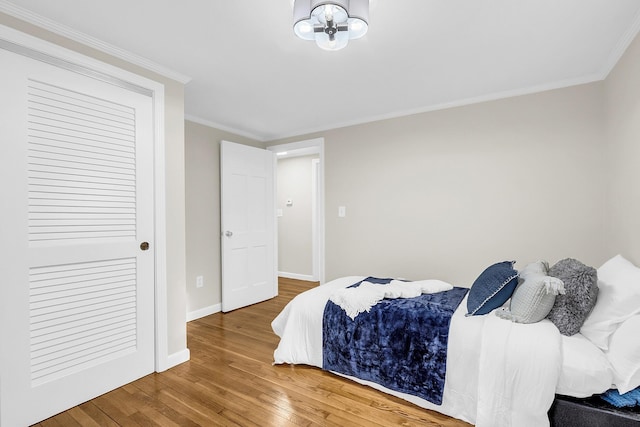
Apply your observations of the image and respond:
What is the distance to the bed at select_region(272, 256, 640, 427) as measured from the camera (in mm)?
1494

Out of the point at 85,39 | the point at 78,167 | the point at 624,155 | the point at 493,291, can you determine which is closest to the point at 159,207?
the point at 78,167

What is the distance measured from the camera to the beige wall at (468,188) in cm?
267

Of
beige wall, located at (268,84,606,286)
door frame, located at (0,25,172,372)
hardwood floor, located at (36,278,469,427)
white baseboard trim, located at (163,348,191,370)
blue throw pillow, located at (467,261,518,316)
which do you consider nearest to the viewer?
hardwood floor, located at (36,278,469,427)

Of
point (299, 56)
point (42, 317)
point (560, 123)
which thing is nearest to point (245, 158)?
point (299, 56)

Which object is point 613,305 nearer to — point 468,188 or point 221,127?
point 468,188

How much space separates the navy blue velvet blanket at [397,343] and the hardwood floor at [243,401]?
132 millimetres

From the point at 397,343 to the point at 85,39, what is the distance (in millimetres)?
2828

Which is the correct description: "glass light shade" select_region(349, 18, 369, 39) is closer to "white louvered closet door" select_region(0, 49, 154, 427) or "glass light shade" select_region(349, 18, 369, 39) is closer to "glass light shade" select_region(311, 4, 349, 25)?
"glass light shade" select_region(311, 4, 349, 25)

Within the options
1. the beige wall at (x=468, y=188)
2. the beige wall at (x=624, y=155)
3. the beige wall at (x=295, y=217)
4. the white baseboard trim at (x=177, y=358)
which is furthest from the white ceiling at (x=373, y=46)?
the beige wall at (x=295, y=217)

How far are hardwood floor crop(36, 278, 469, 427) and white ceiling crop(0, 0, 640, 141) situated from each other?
235 cm

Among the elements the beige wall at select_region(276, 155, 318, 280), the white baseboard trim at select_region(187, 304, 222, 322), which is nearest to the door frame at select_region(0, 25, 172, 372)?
the white baseboard trim at select_region(187, 304, 222, 322)

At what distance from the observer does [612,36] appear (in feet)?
6.67

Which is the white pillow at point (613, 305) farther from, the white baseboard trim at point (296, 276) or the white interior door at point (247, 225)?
the white baseboard trim at point (296, 276)

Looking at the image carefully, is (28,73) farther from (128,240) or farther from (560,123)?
(560,123)
